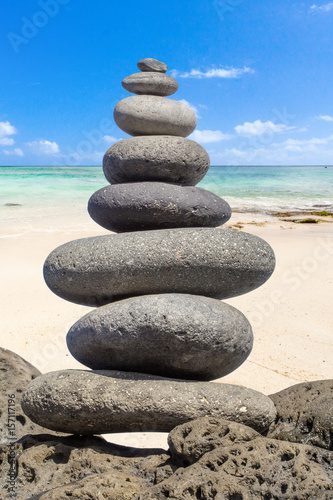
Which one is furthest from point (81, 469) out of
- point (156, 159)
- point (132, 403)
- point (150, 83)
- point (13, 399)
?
point (150, 83)

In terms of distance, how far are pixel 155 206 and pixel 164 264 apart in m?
0.64

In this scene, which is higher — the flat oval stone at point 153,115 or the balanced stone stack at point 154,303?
the flat oval stone at point 153,115

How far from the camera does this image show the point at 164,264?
3229 millimetres

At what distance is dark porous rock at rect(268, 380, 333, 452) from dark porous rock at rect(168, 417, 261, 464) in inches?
17.3

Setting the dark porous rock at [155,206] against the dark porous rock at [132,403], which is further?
the dark porous rock at [155,206]

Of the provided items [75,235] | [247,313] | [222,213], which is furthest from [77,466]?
[75,235]

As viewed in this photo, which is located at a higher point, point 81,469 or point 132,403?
point 132,403

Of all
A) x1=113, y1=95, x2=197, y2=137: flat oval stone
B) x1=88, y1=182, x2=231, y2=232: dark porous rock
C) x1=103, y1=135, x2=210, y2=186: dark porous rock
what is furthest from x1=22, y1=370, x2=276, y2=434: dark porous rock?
x1=113, y1=95, x2=197, y2=137: flat oval stone

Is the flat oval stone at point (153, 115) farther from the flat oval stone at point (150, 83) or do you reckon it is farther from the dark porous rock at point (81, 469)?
the dark porous rock at point (81, 469)

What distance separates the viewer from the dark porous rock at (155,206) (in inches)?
144

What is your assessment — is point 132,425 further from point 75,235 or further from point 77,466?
point 75,235

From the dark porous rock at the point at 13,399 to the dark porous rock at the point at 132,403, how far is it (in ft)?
1.21

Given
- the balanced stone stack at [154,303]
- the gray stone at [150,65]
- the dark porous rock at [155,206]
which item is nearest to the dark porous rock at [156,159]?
the balanced stone stack at [154,303]

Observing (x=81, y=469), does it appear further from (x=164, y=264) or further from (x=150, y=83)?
(x=150, y=83)
